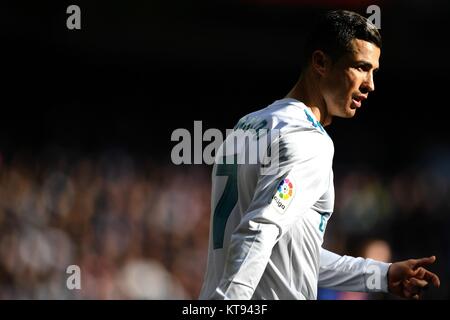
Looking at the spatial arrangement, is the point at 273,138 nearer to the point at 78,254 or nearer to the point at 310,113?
the point at 310,113

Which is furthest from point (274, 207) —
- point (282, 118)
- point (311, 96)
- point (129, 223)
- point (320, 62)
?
point (129, 223)

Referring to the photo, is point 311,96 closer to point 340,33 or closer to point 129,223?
point 340,33

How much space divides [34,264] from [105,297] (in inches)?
29.3

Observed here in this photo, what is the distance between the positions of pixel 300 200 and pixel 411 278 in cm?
88

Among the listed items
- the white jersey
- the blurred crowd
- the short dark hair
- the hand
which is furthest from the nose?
the blurred crowd

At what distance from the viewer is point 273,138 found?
2.93 meters

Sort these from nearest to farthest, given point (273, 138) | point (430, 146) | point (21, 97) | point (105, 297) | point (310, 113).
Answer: point (273, 138)
point (310, 113)
point (105, 297)
point (21, 97)
point (430, 146)

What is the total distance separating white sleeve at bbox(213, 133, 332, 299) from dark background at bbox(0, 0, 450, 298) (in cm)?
617

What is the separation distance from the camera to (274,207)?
9.02ft

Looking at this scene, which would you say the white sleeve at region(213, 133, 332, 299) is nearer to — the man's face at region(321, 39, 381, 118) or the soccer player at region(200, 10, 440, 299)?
the soccer player at region(200, 10, 440, 299)

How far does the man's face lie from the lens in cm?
340

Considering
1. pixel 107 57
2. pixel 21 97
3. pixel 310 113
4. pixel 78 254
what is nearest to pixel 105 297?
pixel 78 254

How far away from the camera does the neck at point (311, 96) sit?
339 cm

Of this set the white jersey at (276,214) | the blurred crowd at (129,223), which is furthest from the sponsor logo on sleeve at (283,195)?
the blurred crowd at (129,223)
